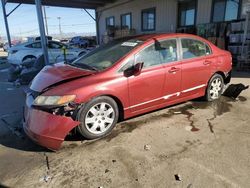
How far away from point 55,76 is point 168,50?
206cm

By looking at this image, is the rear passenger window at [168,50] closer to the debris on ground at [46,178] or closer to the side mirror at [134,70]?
the side mirror at [134,70]

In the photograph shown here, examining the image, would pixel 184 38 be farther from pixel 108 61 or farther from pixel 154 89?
pixel 108 61

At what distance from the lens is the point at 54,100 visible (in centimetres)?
303

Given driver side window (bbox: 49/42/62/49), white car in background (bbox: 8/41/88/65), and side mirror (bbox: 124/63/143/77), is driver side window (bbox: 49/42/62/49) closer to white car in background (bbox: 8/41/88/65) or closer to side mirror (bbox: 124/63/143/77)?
white car in background (bbox: 8/41/88/65)

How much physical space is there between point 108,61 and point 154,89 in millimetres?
935

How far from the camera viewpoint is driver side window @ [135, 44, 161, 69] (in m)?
3.74

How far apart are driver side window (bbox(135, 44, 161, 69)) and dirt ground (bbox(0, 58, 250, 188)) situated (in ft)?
3.35

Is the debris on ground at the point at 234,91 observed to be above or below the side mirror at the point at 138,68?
below

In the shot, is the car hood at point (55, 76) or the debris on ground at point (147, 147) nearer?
the debris on ground at point (147, 147)

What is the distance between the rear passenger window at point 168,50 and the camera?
13.1 feet

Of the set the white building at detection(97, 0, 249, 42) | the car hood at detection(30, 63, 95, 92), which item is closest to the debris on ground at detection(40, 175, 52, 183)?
the car hood at detection(30, 63, 95, 92)

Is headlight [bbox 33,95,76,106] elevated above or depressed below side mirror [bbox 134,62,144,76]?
below

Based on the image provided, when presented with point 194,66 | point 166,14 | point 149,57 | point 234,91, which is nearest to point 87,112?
point 149,57

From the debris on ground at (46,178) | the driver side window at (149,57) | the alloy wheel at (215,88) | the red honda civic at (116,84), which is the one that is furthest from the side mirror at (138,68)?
the alloy wheel at (215,88)
